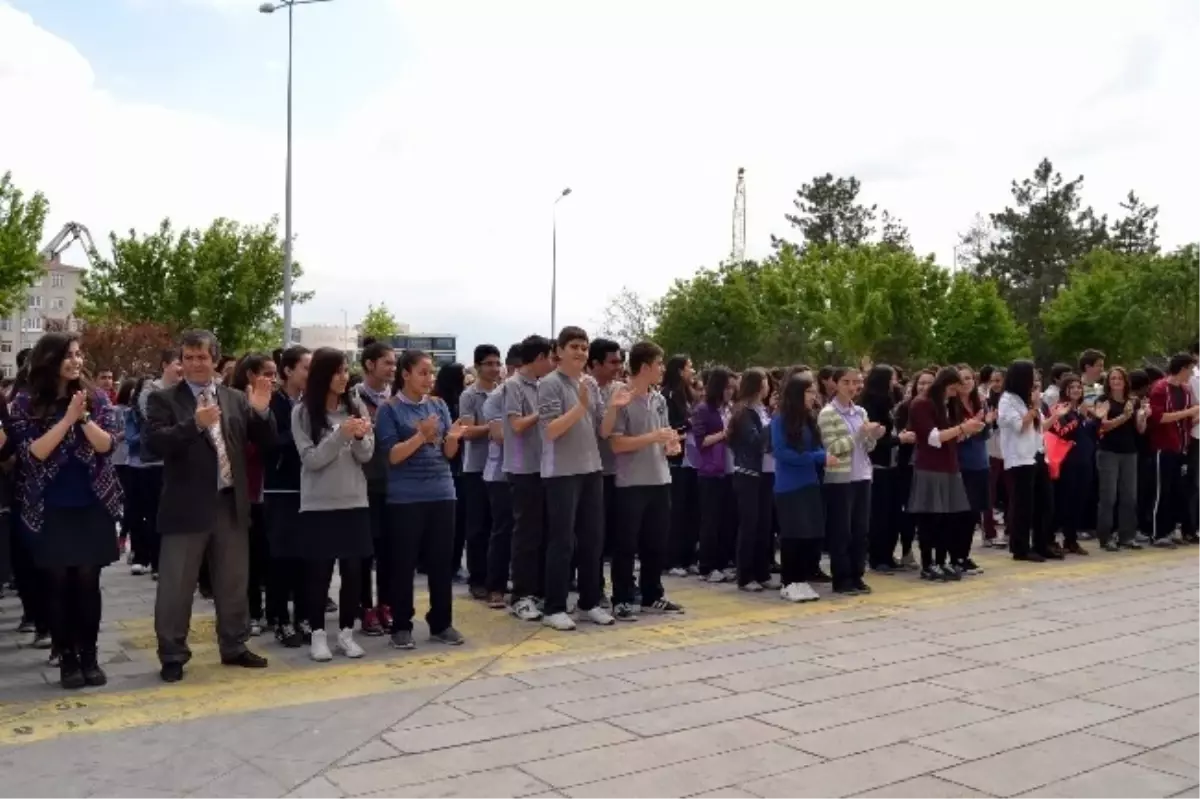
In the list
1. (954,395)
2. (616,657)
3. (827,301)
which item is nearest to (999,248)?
(827,301)

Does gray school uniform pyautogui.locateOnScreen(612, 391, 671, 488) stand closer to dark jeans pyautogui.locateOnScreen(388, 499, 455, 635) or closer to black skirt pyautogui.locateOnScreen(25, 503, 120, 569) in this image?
dark jeans pyautogui.locateOnScreen(388, 499, 455, 635)

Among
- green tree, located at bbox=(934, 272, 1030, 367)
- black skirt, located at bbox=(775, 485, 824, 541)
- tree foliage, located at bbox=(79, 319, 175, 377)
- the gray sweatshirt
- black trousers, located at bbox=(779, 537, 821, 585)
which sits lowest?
black trousers, located at bbox=(779, 537, 821, 585)

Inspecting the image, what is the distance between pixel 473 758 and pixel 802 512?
4405mm

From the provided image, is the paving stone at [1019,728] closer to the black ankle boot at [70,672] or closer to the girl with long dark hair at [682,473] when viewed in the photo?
the black ankle boot at [70,672]

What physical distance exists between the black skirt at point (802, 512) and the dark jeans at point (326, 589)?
3.37 metres

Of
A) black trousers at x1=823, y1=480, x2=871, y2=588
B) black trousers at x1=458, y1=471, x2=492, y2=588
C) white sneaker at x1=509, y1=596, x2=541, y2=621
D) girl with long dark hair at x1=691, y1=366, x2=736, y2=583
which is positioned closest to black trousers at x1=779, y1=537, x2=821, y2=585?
black trousers at x1=823, y1=480, x2=871, y2=588

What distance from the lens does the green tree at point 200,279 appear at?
1432 inches

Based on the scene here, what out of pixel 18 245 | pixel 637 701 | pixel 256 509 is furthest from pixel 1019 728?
pixel 18 245

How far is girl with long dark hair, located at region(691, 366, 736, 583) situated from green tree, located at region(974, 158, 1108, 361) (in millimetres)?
58453

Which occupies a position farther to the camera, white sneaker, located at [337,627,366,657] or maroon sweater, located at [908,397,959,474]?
maroon sweater, located at [908,397,959,474]

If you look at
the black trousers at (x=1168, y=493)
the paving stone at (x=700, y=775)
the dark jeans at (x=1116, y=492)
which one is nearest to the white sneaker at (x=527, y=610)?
the paving stone at (x=700, y=775)

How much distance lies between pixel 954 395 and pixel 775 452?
2040 millimetres

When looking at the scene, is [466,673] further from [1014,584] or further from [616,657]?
[1014,584]

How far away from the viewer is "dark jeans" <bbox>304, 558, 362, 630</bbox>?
6.77 metres
